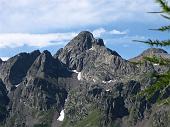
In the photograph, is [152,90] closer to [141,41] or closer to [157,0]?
[141,41]

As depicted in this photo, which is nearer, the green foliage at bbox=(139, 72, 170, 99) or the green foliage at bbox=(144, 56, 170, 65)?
the green foliage at bbox=(139, 72, 170, 99)

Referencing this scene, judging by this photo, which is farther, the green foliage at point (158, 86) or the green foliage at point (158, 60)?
the green foliage at point (158, 60)

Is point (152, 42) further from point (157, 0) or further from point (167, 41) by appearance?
point (157, 0)

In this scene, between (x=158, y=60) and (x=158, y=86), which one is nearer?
(x=158, y=86)

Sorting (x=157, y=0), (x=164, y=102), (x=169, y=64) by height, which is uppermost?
(x=157, y=0)

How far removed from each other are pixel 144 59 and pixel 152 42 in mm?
461

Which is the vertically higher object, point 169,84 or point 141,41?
point 141,41

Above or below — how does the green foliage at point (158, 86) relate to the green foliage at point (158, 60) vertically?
below

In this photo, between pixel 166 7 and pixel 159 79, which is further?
pixel 159 79

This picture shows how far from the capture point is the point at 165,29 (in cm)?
1167

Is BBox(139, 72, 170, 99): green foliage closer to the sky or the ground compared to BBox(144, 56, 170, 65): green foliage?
closer to the ground

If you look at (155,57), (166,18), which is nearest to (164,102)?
(155,57)

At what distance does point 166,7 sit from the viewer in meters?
11.1

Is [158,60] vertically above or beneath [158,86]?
above
